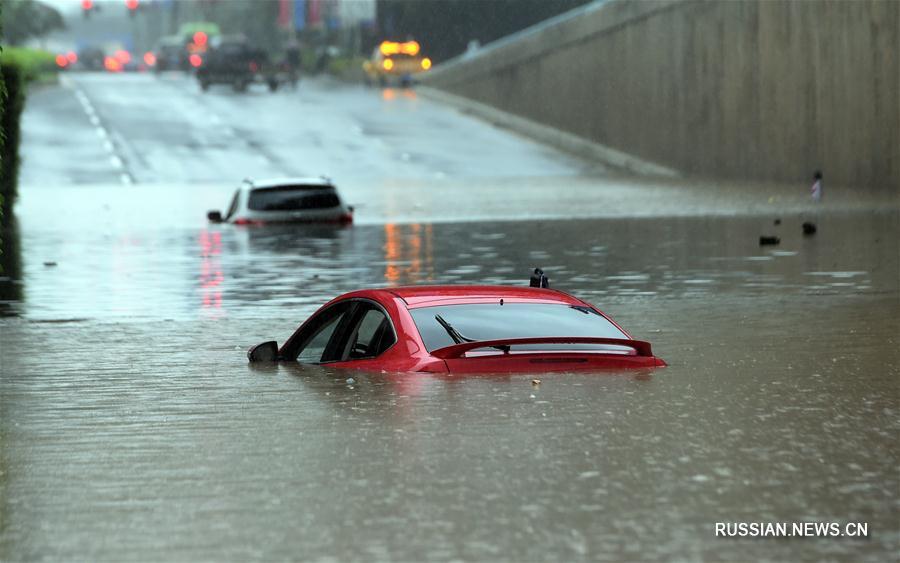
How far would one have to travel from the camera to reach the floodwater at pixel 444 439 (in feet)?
25.8

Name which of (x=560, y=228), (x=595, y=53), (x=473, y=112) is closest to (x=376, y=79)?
(x=473, y=112)

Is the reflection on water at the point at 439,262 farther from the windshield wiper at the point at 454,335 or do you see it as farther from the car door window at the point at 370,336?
the windshield wiper at the point at 454,335

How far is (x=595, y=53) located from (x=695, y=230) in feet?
96.6

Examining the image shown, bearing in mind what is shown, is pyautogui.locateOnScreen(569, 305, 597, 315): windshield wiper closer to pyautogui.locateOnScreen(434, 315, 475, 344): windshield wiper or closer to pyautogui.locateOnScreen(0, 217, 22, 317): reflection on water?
pyautogui.locateOnScreen(434, 315, 475, 344): windshield wiper

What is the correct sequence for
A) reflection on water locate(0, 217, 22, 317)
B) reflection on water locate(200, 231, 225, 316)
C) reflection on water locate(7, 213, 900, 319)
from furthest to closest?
reflection on water locate(7, 213, 900, 319) → reflection on water locate(200, 231, 225, 316) → reflection on water locate(0, 217, 22, 317)

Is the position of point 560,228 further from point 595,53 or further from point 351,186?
point 595,53

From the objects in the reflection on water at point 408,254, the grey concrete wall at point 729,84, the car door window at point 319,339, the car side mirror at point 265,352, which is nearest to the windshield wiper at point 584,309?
the car door window at point 319,339

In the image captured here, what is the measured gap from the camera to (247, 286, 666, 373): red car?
11852 mm

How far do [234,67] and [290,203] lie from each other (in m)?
48.1

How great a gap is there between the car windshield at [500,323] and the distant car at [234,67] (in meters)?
69.5

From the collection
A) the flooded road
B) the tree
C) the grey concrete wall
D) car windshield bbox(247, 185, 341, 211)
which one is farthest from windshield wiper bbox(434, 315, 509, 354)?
the tree

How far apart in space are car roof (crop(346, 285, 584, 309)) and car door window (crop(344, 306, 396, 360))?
7.3 inches

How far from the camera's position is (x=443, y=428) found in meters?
10.8

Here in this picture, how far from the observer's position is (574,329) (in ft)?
40.2
